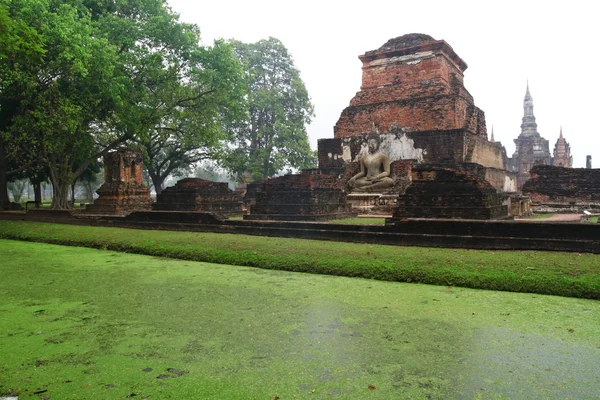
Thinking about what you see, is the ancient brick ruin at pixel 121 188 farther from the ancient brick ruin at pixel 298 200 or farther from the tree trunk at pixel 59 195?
the ancient brick ruin at pixel 298 200

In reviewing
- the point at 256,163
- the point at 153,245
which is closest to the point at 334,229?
the point at 153,245

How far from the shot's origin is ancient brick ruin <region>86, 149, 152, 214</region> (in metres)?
13.9

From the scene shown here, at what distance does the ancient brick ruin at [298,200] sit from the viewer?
10.2 metres

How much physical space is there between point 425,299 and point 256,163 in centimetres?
2507

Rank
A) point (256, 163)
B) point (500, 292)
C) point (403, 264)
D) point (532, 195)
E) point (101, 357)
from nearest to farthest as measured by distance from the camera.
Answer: point (101, 357) < point (500, 292) < point (403, 264) < point (532, 195) < point (256, 163)

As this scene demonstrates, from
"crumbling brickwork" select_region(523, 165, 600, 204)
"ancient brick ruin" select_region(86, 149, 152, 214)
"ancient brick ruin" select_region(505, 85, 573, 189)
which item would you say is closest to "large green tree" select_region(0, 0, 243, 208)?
"ancient brick ruin" select_region(86, 149, 152, 214)

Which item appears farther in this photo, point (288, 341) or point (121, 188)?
point (121, 188)

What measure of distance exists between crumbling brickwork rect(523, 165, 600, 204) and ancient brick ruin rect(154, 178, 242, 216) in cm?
1024

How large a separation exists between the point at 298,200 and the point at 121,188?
6672 millimetres

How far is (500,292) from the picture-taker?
14.9 feet

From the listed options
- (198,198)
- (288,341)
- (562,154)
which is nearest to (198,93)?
(198,198)

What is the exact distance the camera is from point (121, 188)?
45.9 ft

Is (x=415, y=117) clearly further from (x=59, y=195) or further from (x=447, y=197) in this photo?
(x=59, y=195)

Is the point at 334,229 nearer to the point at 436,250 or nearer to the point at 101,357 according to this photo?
the point at 436,250
